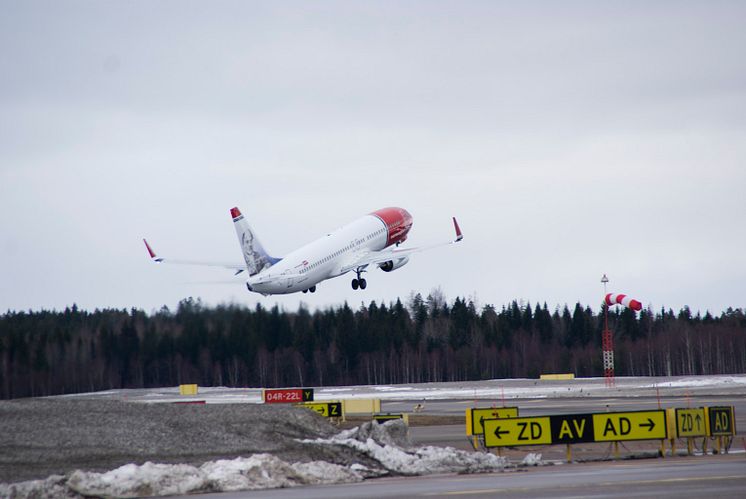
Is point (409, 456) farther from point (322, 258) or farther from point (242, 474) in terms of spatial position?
point (322, 258)

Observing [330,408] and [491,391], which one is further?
[491,391]

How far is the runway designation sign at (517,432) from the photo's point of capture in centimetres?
3703

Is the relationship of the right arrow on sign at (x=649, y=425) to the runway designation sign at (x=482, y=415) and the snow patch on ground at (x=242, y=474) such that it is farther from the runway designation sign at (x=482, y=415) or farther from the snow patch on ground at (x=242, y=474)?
the runway designation sign at (x=482, y=415)

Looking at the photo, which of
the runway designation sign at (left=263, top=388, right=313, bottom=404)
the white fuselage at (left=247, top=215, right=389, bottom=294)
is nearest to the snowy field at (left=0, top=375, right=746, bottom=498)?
the runway designation sign at (left=263, top=388, right=313, bottom=404)

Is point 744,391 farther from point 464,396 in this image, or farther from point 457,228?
point 457,228

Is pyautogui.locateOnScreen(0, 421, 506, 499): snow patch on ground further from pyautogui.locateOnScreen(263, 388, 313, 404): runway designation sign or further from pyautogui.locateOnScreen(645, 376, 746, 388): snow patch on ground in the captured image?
pyautogui.locateOnScreen(645, 376, 746, 388): snow patch on ground

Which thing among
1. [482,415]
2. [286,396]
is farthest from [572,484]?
[286,396]

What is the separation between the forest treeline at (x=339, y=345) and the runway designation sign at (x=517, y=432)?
5040cm

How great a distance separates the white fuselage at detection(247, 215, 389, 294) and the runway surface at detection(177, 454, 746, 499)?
2137 inches

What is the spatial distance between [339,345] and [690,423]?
84604mm

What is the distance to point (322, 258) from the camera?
91.1 m

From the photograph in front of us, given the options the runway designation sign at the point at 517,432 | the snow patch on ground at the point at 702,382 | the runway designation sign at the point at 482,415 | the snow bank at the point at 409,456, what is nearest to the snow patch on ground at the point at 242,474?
the snow bank at the point at 409,456

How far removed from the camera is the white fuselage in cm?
8675

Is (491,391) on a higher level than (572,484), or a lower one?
lower
